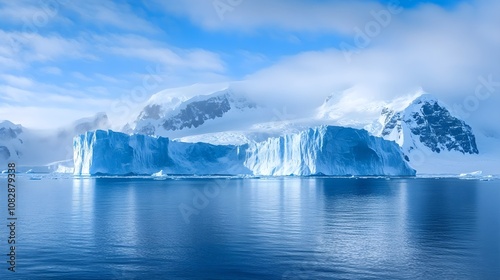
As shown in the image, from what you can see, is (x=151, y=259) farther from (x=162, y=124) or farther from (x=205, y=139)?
(x=162, y=124)

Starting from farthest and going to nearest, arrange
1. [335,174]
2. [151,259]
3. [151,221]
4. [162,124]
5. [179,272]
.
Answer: [162,124] → [335,174] → [151,221] → [151,259] → [179,272]

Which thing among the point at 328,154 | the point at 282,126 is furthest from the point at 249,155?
the point at 282,126

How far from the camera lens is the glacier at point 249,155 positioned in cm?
6919

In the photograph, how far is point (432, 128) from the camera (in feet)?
463

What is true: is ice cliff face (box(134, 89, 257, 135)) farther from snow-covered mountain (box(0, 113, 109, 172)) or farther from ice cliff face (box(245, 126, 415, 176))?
ice cliff face (box(245, 126, 415, 176))

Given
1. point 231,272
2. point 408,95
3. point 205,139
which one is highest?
point 408,95

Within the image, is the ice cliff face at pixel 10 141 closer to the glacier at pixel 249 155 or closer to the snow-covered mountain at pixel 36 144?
the snow-covered mountain at pixel 36 144

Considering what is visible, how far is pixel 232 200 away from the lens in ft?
114

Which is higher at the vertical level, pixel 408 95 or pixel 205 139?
pixel 408 95

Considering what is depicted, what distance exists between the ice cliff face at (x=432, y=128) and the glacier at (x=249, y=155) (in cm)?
5884

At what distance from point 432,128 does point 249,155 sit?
8031cm

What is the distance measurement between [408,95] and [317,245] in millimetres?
139412

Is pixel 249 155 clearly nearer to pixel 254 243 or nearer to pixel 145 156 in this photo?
pixel 145 156

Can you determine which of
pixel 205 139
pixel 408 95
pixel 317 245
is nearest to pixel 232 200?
pixel 317 245
